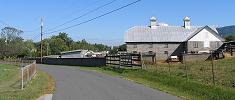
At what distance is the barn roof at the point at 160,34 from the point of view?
87.7 metres

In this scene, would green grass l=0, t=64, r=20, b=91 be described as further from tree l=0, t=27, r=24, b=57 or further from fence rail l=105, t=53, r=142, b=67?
tree l=0, t=27, r=24, b=57

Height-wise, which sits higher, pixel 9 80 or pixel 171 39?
pixel 171 39

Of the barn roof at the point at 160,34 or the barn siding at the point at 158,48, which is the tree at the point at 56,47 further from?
the barn siding at the point at 158,48

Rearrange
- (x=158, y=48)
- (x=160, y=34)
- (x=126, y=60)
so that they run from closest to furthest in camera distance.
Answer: (x=126, y=60) → (x=158, y=48) → (x=160, y=34)

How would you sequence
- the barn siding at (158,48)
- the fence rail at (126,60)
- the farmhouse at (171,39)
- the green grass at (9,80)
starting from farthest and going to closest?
1. the barn siding at (158,48)
2. the farmhouse at (171,39)
3. the fence rail at (126,60)
4. the green grass at (9,80)

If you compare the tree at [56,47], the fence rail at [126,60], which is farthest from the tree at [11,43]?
the fence rail at [126,60]

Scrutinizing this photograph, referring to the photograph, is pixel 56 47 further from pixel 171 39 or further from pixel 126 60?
pixel 126 60

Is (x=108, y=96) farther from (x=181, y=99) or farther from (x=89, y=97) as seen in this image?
(x=181, y=99)

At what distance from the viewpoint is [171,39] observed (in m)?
87.7

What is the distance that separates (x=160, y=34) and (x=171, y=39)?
258cm

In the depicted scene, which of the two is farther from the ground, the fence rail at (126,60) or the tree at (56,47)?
the tree at (56,47)

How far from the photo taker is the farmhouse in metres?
85.6

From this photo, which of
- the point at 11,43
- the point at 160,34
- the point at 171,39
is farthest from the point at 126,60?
the point at 11,43

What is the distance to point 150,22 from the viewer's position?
91188mm
